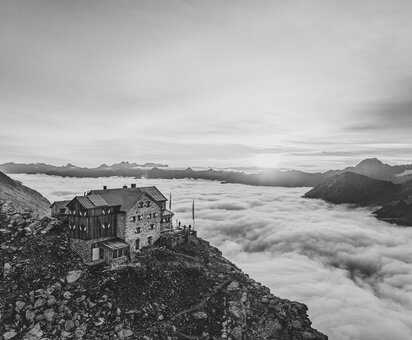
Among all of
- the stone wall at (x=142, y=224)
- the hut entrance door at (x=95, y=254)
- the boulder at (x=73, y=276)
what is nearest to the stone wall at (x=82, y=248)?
the hut entrance door at (x=95, y=254)

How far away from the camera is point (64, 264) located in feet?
163

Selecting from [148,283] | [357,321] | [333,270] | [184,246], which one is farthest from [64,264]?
[333,270]

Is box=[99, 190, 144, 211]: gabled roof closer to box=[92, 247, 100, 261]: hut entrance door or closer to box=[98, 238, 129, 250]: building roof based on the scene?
box=[98, 238, 129, 250]: building roof

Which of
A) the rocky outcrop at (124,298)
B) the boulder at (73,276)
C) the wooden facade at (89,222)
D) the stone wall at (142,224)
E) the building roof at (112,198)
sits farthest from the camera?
the stone wall at (142,224)

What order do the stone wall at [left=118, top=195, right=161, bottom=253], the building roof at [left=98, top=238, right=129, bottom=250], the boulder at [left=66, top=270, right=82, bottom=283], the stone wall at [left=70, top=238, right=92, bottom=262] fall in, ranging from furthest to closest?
the stone wall at [left=118, top=195, right=161, bottom=253]
the building roof at [left=98, top=238, right=129, bottom=250]
the stone wall at [left=70, top=238, right=92, bottom=262]
the boulder at [left=66, top=270, right=82, bottom=283]

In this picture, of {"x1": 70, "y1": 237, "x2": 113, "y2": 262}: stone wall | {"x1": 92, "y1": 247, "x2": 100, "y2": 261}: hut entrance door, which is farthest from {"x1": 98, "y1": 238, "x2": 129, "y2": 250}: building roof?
{"x1": 92, "y1": 247, "x2": 100, "y2": 261}: hut entrance door

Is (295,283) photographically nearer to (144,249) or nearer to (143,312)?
(144,249)

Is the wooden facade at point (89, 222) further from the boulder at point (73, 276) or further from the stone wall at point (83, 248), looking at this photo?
the boulder at point (73, 276)

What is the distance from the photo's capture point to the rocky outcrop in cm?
4056

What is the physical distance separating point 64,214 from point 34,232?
867cm

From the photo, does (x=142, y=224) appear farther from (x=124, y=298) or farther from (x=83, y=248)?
(x=124, y=298)

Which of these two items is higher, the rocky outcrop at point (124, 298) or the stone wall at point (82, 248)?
the stone wall at point (82, 248)

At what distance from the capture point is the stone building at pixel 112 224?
53938 millimetres

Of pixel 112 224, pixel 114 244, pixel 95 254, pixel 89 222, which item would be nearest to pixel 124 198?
pixel 112 224
